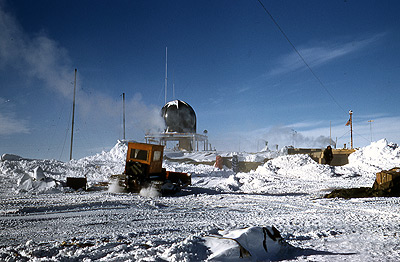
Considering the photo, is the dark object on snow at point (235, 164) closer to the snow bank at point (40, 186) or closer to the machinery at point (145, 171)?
the machinery at point (145, 171)

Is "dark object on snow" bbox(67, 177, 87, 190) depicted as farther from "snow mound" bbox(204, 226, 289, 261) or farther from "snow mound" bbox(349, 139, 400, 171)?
"snow mound" bbox(349, 139, 400, 171)

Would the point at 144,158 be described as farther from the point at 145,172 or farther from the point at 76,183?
the point at 76,183


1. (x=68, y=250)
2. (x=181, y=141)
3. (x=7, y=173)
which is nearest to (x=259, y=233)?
(x=68, y=250)

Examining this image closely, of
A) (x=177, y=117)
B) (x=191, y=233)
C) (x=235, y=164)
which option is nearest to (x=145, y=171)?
(x=191, y=233)

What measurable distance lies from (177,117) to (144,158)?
31994 millimetres

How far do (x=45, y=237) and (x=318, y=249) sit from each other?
4387 mm

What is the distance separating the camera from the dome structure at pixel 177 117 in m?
43.8

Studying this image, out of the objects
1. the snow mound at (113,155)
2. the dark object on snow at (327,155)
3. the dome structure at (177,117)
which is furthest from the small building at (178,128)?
the dark object on snow at (327,155)

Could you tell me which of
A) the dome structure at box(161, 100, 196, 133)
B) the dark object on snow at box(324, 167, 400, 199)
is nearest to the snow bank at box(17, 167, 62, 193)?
the dark object on snow at box(324, 167, 400, 199)

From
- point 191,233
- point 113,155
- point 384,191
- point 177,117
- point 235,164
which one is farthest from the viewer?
point 177,117

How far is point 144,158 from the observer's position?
39.0 ft

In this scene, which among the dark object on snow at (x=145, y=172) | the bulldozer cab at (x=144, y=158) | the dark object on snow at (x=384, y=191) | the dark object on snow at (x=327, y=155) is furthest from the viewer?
the dark object on snow at (x=327, y=155)

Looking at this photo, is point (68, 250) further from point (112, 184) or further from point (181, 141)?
point (181, 141)

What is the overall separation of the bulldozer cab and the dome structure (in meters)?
31.6
